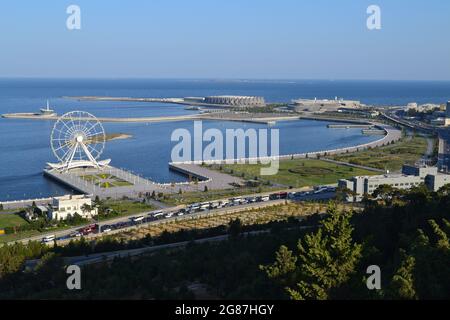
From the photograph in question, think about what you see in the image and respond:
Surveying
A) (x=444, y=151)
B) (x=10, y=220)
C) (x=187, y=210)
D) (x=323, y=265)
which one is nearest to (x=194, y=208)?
(x=187, y=210)

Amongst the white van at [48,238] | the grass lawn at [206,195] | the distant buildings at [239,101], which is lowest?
the white van at [48,238]

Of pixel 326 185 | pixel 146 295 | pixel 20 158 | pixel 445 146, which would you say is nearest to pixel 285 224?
pixel 146 295

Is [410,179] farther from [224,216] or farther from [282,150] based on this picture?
[282,150]

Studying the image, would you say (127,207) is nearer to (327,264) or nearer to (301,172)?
(301,172)

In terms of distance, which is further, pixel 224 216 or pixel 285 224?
pixel 224 216

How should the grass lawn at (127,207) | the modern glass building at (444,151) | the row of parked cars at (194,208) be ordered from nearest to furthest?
the row of parked cars at (194,208), the grass lawn at (127,207), the modern glass building at (444,151)

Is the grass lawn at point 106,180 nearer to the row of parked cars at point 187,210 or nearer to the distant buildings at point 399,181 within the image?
the row of parked cars at point 187,210

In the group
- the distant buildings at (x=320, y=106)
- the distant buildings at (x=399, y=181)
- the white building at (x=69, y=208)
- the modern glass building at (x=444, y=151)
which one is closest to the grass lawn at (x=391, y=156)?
the modern glass building at (x=444, y=151)
